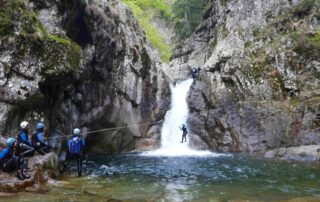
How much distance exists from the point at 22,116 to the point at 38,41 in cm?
437

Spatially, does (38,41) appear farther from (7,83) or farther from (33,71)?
(7,83)

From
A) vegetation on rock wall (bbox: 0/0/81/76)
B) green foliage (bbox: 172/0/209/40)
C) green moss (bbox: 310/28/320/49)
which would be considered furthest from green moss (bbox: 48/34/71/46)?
green foliage (bbox: 172/0/209/40)

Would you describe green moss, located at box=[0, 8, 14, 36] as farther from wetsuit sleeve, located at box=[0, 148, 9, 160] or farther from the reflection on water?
the reflection on water

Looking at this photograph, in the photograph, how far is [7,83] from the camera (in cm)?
1798

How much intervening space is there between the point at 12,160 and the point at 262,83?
25051 mm

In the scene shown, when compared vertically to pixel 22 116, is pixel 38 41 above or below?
above

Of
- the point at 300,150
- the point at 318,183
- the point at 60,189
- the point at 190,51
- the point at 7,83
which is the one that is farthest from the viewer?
the point at 190,51

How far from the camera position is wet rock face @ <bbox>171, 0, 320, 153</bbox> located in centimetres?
3058

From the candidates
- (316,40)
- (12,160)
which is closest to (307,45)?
(316,40)

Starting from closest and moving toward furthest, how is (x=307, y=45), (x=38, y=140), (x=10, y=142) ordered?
(x=10, y=142) < (x=38, y=140) < (x=307, y=45)

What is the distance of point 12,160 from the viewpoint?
14031 millimetres

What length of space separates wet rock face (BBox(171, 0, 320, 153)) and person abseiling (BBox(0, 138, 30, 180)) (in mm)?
22012

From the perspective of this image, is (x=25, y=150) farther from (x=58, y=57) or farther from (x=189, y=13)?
(x=189, y=13)

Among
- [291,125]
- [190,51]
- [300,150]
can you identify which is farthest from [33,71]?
[190,51]
